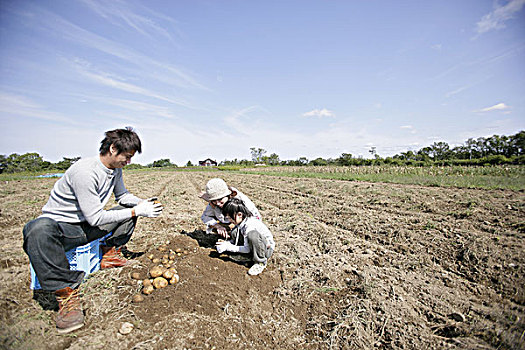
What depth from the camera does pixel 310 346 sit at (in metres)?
2.13

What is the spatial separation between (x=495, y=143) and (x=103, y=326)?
84.5m

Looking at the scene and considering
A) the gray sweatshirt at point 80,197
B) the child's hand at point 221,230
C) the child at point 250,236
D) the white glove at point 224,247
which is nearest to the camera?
the gray sweatshirt at point 80,197

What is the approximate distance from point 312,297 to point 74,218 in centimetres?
292

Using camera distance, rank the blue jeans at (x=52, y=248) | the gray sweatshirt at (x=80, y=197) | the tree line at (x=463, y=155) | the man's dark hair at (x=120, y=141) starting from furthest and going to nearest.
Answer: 1. the tree line at (x=463, y=155)
2. the man's dark hair at (x=120, y=141)
3. the gray sweatshirt at (x=80, y=197)
4. the blue jeans at (x=52, y=248)

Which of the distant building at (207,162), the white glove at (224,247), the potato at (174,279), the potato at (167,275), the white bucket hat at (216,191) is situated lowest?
the potato at (174,279)

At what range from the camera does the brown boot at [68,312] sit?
7.00ft

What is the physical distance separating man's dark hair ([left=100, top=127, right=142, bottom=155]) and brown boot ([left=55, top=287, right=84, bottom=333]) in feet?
5.07

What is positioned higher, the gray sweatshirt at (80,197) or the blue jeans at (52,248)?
the gray sweatshirt at (80,197)

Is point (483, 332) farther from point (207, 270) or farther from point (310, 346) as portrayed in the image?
point (207, 270)

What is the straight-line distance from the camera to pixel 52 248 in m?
2.28

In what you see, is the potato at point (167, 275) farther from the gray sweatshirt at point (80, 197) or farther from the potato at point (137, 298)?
the gray sweatshirt at point (80, 197)

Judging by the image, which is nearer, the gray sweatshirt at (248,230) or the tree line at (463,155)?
the gray sweatshirt at (248,230)

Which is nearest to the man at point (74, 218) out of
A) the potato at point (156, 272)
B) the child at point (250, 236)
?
the potato at point (156, 272)

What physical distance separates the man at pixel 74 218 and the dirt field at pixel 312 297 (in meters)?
0.26
